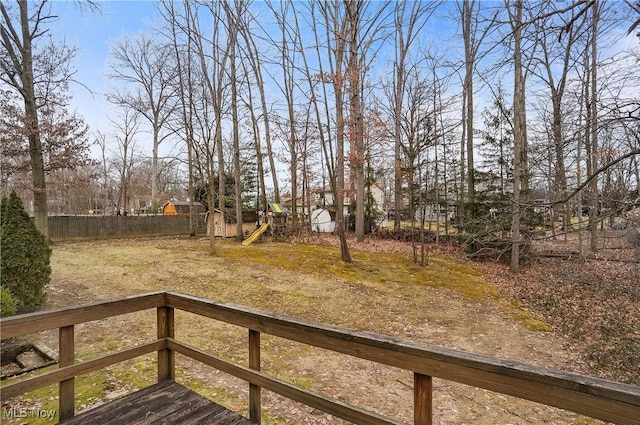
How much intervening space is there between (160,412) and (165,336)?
59 cm

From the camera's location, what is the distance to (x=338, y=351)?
1.73 metres

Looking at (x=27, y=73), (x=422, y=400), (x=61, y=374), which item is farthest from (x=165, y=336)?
(x=27, y=73)

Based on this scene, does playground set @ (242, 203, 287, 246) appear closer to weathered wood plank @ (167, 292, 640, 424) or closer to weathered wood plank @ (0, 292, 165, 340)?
weathered wood plank @ (0, 292, 165, 340)

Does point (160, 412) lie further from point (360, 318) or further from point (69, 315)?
point (360, 318)

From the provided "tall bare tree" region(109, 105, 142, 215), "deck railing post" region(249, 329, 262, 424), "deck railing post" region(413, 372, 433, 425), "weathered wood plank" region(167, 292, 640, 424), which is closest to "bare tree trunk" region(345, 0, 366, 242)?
"deck railing post" region(249, 329, 262, 424)

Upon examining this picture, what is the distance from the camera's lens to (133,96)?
811 inches

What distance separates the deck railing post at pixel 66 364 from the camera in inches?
80.0

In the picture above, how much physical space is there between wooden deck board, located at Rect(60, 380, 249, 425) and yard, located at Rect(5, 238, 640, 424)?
114cm

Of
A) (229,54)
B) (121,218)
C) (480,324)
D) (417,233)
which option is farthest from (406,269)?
(121,218)

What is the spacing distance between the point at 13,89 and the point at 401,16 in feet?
48.3

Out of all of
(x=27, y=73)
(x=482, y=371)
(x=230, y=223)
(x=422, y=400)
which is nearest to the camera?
(x=482, y=371)

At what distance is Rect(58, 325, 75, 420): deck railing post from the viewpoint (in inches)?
80.0

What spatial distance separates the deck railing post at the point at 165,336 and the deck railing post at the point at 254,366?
0.88m

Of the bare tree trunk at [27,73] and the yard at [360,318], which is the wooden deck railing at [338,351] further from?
the bare tree trunk at [27,73]
